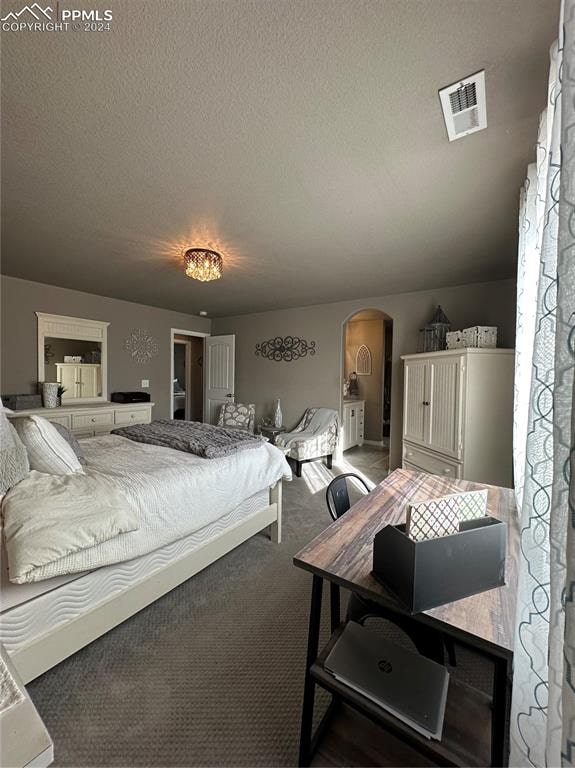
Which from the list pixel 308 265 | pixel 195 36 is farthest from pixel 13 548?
pixel 308 265

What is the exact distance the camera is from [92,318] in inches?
173

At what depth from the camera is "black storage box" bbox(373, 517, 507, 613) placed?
0.82 m

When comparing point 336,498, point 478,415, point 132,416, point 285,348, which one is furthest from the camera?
point 285,348

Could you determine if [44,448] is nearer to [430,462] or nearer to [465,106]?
[465,106]

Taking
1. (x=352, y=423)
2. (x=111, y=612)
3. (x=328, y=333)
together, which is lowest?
(x=111, y=612)

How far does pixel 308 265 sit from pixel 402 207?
1195mm

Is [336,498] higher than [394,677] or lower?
higher

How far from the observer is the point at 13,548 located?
1152 mm

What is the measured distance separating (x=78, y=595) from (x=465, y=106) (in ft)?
8.64

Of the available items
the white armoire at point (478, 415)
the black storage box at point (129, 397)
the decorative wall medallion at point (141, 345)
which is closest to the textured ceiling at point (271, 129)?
the white armoire at point (478, 415)

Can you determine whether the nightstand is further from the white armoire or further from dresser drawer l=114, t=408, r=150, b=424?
the white armoire

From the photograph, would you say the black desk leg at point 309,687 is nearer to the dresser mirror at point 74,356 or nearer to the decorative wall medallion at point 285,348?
the decorative wall medallion at point 285,348

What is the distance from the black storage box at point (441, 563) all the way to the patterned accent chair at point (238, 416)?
451 centimetres

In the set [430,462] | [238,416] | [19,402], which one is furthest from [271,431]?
[19,402]
